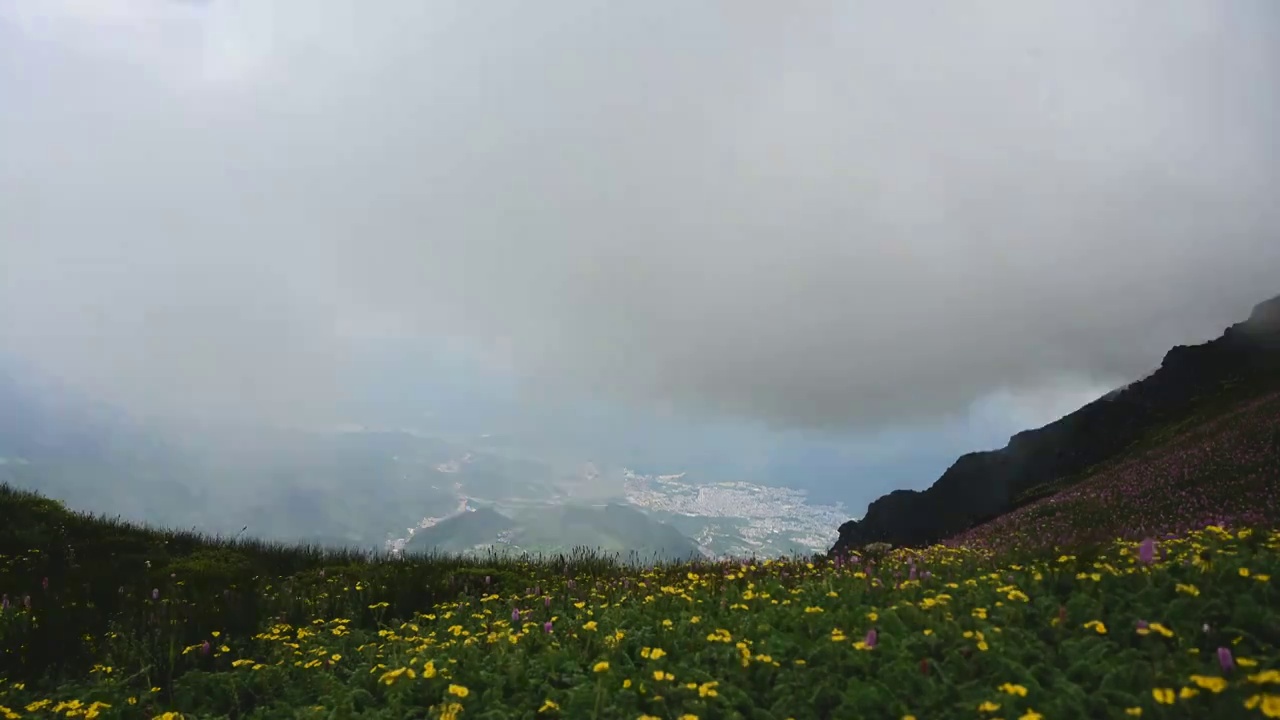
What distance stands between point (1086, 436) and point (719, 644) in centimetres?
6490

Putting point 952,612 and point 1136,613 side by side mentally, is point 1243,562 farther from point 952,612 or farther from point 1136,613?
point 952,612

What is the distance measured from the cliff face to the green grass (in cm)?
4932

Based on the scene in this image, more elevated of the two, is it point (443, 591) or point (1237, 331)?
point (1237, 331)

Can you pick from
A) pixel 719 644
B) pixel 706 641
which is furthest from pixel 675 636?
pixel 719 644

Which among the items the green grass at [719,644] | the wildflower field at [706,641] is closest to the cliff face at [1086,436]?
the wildflower field at [706,641]

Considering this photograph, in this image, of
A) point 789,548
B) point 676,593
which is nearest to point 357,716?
point 676,593

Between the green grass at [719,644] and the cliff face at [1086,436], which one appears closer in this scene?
the green grass at [719,644]

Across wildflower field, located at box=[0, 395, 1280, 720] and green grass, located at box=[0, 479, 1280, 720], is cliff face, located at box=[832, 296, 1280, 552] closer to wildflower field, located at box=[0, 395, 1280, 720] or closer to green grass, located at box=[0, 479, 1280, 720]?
wildflower field, located at box=[0, 395, 1280, 720]

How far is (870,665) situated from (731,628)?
165 centimetres

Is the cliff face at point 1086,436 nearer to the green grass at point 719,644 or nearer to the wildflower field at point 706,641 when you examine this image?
the wildflower field at point 706,641

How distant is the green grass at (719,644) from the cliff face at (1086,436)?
4932cm

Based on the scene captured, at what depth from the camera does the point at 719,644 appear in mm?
6551

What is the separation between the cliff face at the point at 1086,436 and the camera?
55125mm

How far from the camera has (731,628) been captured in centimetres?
702
